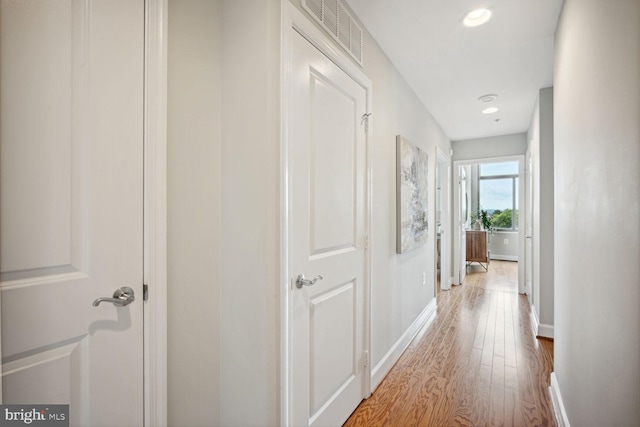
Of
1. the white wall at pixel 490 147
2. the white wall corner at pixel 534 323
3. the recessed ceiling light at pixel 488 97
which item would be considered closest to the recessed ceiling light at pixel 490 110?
the recessed ceiling light at pixel 488 97

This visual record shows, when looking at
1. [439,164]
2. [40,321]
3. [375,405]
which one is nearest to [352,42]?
[40,321]

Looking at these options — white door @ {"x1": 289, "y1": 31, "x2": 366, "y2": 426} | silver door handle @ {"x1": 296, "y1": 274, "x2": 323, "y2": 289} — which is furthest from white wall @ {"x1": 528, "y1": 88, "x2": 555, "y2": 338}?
silver door handle @ {"x1": 296, "y1": 274, "x2": 323, "y2": 289}

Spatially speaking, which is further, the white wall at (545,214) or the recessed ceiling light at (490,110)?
the recessed ceiling light at (490,110)

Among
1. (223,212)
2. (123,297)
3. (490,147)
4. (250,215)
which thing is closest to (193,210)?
(223,212)

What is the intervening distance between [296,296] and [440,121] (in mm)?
3667

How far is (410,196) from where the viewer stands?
9.34 feet

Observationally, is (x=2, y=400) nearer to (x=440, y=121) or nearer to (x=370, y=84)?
(x=370, y=84)

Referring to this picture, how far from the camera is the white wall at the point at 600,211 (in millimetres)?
871

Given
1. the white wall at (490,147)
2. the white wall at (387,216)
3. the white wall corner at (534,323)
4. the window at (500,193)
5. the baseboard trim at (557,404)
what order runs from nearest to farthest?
the baseboard trim at (557,404)
the white wall at (387,216)
the white wall corner at (534,323)
the white wall at (490,147)
the window at (500,193)

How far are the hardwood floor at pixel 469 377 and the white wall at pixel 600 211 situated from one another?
1.23 ft

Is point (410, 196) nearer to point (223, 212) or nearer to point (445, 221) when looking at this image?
point (223, 212)

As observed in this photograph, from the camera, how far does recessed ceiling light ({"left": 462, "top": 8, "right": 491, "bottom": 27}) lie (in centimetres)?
188

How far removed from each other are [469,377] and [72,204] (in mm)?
2619

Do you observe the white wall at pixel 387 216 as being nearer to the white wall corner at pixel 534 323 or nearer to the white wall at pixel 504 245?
the white wall corner at pixel 534 323
